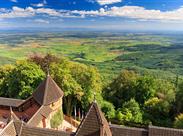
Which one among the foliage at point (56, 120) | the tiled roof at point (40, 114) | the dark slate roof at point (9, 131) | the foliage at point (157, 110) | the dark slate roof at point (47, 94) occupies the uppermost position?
the dark slate roof at point (47, 94)

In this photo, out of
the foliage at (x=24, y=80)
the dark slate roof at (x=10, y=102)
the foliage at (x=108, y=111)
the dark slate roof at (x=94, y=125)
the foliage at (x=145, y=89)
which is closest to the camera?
the dark slate roof at (x=94, y=125)

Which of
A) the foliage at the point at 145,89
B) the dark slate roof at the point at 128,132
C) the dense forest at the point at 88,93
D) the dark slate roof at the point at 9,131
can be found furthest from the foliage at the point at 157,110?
the dark slate roof at the point at 9,131

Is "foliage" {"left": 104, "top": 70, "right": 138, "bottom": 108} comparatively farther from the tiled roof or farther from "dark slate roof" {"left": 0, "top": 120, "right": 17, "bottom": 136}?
"dark slate roof" {"left": 0, "top": 120, "right": 17, "bottom": 136}

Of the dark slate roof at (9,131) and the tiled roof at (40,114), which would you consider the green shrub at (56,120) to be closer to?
the tiled roof at (40,114)

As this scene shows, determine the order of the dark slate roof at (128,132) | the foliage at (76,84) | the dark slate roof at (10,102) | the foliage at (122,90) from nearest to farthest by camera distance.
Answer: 1. the dark slate roof at (128,132)
2. the dark slate roof at (10,102)
3. the foliage at (76,84)
4. the foliage at (122,90)

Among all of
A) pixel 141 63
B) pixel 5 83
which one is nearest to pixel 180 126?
pixel 5 83

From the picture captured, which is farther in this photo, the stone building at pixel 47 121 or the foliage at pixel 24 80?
the foliage at pixel 24 80

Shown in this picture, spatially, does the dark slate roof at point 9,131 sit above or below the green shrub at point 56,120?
above

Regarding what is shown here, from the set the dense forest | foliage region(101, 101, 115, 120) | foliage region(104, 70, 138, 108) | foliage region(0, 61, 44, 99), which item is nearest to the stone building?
foliage region(0, 61, 44, 99)
